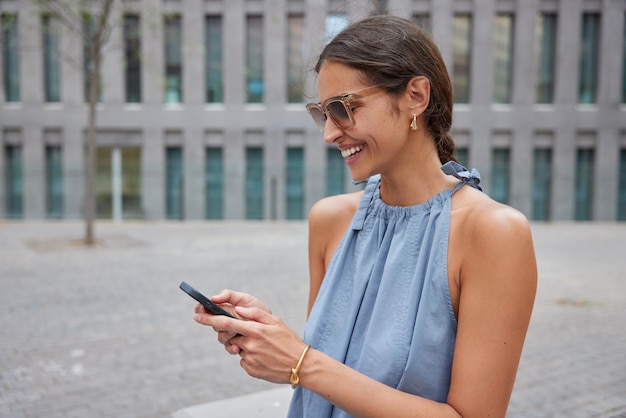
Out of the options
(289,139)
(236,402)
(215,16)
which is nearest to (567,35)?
(289,139)

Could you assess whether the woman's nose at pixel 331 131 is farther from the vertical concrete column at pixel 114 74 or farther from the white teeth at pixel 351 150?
the vertical concrete column at pixel 114 74

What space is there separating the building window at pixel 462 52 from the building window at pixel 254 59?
28.5 ft

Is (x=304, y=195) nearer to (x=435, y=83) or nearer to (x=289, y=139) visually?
(x=289, y=139)

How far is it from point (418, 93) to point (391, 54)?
143 millimetres

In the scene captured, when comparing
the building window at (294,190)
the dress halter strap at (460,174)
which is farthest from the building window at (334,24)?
the building window at (294,190)

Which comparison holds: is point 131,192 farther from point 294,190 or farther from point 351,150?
point 351,150

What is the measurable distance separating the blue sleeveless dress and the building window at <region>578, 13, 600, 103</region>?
28273mm

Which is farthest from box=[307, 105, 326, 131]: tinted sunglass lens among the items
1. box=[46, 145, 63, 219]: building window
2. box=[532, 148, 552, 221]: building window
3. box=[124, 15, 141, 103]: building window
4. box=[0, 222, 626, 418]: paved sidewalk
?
box=[532, 148, 552, 221]: building window

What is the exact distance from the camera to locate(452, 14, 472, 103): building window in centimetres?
2667

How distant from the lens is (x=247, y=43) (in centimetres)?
2667

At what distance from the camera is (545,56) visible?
26.9 m

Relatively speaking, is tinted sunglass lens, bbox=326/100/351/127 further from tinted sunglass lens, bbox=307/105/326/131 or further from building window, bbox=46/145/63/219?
building window, bbox=46/145/63/219

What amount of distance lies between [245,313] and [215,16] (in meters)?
26.8

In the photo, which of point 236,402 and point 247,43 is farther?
point 247,43
